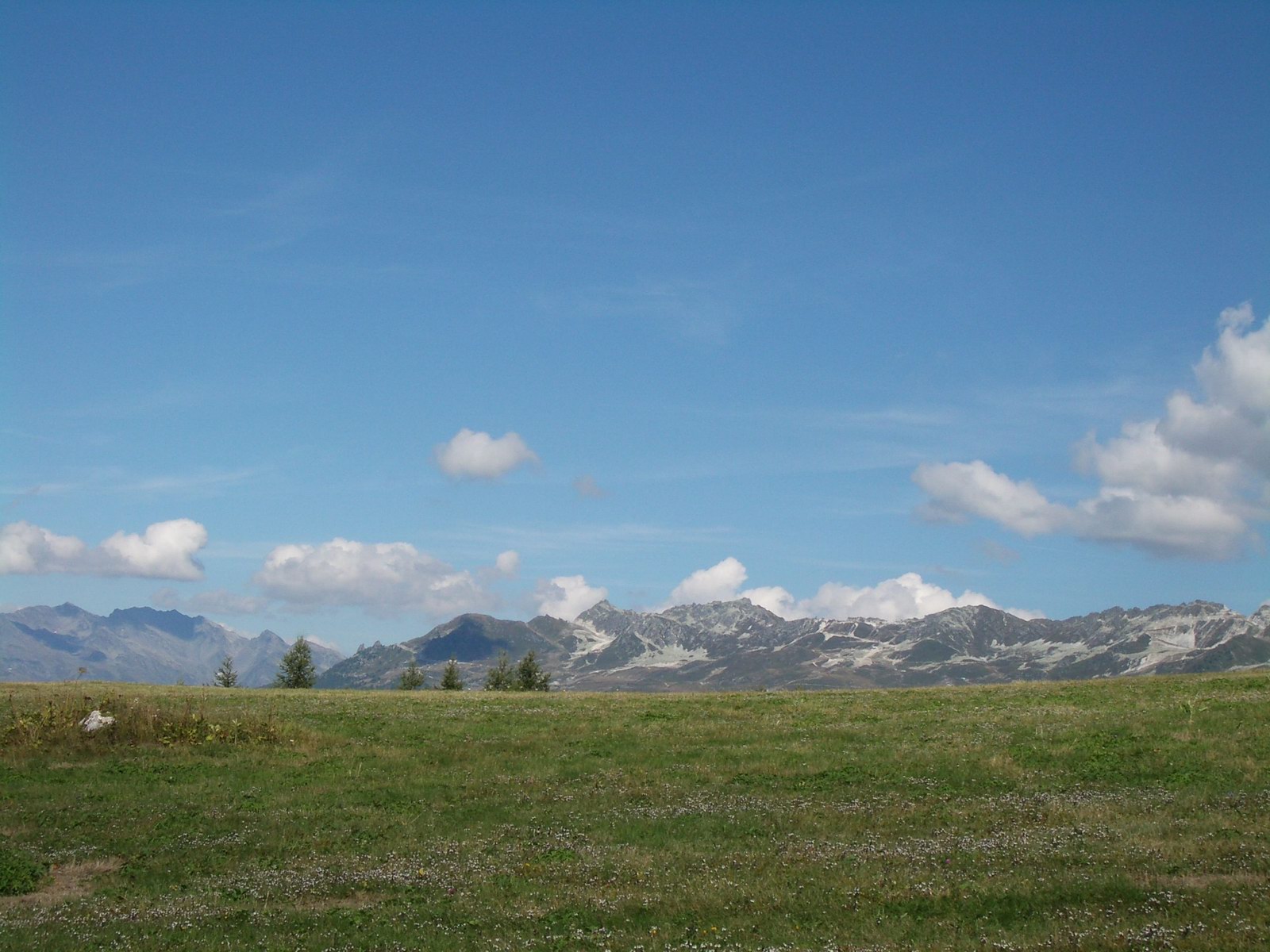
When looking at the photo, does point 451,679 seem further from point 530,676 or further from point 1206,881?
point 1206,881

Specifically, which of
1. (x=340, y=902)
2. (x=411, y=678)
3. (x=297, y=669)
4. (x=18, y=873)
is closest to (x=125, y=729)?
(x=18, y=873)

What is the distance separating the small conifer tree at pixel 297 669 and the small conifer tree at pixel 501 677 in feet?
61.4

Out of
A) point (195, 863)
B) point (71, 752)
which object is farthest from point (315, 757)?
point (195, 863)

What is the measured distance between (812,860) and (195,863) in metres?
14.4

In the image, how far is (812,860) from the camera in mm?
21969

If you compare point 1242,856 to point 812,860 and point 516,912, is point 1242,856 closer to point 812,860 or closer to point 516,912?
point 812,860

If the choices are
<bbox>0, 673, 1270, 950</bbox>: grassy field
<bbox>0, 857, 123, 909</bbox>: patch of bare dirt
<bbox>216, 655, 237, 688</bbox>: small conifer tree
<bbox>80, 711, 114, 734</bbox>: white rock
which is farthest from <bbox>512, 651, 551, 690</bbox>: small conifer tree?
<bbox>0, 857, 123, 909</bbox>: patch of bare dirt

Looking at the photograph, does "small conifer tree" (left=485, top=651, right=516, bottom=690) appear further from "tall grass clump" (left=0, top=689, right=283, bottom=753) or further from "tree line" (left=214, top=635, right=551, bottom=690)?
"tall grass clump" (left=0, top=689, right=283, bottom=753)

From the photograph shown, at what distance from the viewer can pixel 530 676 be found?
4550 inches

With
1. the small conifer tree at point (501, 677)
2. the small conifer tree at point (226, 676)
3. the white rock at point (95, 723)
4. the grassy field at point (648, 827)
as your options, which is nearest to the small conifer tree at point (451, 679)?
the small conifer tree at point (501, 677)

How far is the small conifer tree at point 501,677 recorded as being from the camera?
106812 millimetres

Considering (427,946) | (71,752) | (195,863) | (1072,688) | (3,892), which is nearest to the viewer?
(427,946)

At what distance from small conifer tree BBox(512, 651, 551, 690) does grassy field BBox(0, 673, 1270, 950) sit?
224 feet

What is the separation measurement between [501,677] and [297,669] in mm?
21843
